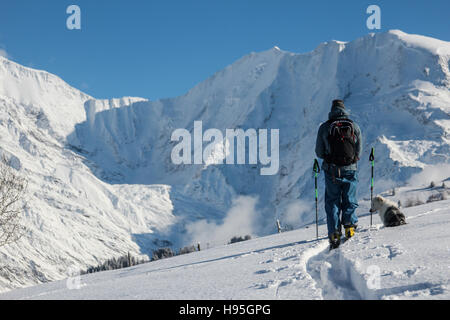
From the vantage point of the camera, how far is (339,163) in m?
8.45

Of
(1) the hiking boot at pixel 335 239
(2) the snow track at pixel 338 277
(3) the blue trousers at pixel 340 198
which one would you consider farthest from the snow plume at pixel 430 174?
(2) the snow track at pixel 338 277

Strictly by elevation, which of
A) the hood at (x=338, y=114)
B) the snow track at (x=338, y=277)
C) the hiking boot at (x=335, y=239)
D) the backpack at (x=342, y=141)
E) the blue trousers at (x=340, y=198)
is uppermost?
the hood at (x=338, y=114)

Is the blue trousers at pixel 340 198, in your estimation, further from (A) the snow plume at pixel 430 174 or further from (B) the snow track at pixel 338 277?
(A) the snow plume at pixel 430 174

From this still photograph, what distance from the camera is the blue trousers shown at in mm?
8617

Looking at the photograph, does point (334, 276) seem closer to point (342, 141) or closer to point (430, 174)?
point (342, 141)

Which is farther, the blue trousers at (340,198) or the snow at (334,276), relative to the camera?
the blue trousers at (340,198)

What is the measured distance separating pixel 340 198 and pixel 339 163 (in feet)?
2.75

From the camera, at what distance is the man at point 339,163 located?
27.6ft

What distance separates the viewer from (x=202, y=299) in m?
5.27

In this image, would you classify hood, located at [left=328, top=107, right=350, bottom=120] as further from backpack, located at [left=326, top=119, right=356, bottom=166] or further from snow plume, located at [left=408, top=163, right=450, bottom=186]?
snow plume, located at [left=408, top=163, right=450, bottom=186]

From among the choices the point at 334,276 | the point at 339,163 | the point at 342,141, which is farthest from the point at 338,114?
the point at 334,276

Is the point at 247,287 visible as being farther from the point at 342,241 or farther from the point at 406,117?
the point at 406,117

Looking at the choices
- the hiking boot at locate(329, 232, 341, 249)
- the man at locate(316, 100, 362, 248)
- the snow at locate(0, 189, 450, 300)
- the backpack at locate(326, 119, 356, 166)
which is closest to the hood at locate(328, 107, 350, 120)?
the man at locate(316, 100, 362, 248)
